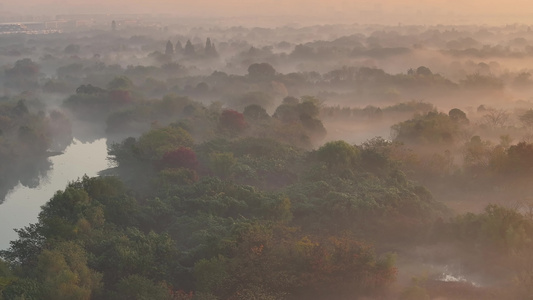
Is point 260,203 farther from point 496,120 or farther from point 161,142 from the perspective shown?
point 496,120

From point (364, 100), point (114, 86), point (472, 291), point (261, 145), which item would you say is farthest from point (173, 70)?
point (472, 291)

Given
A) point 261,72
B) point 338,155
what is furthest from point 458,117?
point 261,72

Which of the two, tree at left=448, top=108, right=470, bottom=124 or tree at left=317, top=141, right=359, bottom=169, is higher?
tree at left=448, top=108, right=470, bottom=124

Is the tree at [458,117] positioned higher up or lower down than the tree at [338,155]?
higher up

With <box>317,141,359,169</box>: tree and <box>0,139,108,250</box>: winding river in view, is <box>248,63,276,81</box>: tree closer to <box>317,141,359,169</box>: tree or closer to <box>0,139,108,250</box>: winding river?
<box>0,139,108,250</box>: winding river

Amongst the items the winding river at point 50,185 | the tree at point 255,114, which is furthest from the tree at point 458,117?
the winding river at point 50,185

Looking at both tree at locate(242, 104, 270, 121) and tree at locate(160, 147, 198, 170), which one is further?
tree at locate(242, 104, 270, 121)

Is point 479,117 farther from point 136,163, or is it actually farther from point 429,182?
point 136,163

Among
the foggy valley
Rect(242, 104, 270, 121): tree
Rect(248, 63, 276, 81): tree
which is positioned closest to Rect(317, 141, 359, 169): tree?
the foggy valley

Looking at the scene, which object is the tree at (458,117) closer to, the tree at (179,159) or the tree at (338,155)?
the tree at (338,155)
